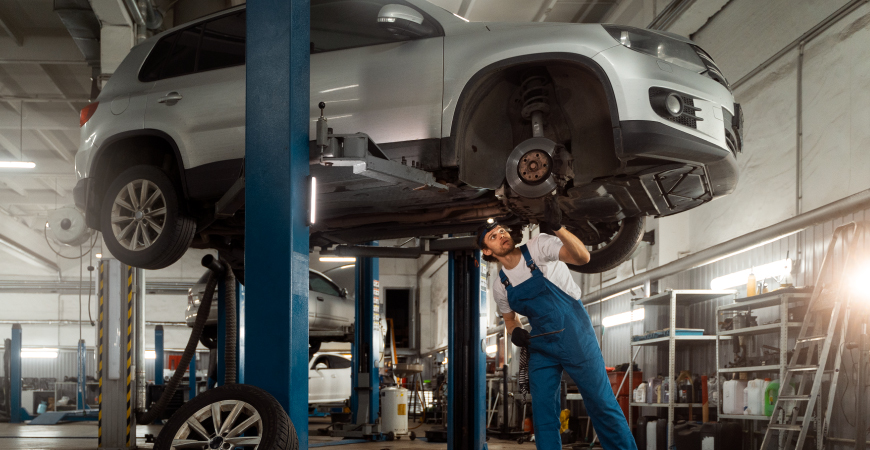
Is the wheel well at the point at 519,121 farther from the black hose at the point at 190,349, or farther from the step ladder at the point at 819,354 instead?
the step ladder at the point at 819,354

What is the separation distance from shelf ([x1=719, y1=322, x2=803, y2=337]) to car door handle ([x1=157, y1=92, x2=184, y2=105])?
449 centimetres

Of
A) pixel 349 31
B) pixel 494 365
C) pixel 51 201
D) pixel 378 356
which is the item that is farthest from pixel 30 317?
pixel 349 31

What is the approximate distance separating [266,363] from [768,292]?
4268 mm

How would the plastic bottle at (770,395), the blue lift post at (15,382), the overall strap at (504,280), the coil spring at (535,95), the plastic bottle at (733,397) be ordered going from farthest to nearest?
1. the blue lift post at (15,382)
2. the plastic bottle at (733,397)
3. the plastic bottle at (770,395)
4. the overall strap at (504,280)
5. the coil spring at (535,95)

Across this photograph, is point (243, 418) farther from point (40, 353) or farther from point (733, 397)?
point (40, 353)

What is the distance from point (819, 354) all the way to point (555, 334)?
283 centimetres

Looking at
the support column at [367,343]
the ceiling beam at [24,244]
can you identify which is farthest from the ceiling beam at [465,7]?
the ceiling beam at [24,244]

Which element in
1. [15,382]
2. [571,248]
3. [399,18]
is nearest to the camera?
[399,18]

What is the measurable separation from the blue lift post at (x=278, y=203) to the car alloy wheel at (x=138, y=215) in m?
1.52

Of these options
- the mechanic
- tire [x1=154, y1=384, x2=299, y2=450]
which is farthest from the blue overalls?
tire [x1=154, y1=384, x2=299, y2=450]

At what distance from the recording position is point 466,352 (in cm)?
582

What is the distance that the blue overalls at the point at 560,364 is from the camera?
334 centimetres

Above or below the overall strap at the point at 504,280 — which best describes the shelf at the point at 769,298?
below

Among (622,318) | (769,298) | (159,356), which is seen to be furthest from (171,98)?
(159,356)
